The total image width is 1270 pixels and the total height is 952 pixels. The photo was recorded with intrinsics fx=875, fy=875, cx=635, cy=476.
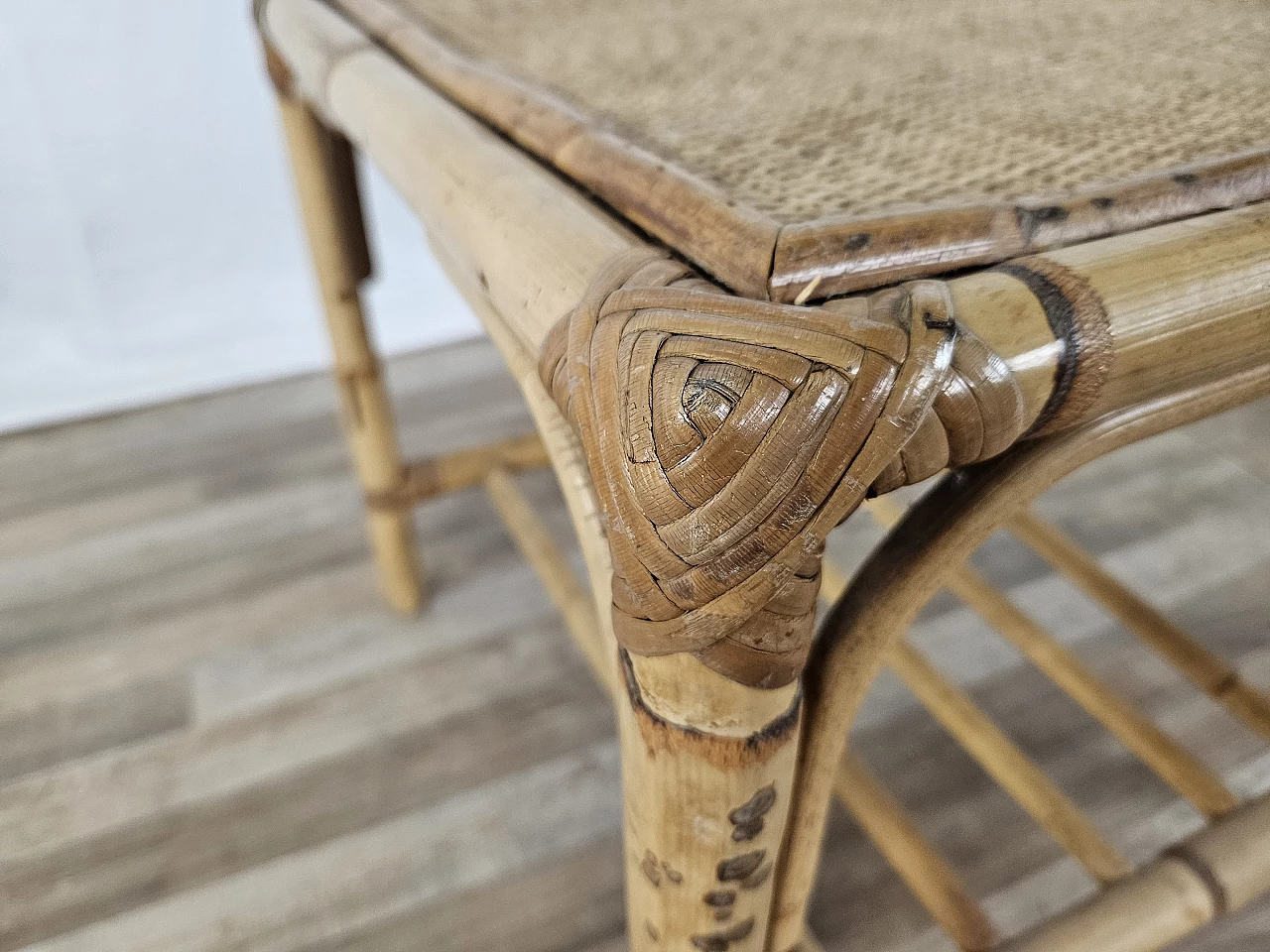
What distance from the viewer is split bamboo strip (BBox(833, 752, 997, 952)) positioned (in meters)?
0.46

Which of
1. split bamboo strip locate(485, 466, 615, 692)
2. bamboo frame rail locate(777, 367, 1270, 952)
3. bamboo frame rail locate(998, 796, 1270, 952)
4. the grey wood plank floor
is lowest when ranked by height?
the grey wood plank floor

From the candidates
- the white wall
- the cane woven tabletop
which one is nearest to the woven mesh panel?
the cane woven tabletop

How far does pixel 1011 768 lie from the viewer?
0.58 m

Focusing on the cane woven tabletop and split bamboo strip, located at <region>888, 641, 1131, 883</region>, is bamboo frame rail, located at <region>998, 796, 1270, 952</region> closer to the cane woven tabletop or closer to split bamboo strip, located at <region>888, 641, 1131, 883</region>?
split bamboo strip, located at <region>888, 641, 1131, 883</region>

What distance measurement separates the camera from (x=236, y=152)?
1.12 metres

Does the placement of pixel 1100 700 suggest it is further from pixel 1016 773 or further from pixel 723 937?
pixel 723 937

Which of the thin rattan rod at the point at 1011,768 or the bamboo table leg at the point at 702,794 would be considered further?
the thin rattan rod at the point at 1011,768

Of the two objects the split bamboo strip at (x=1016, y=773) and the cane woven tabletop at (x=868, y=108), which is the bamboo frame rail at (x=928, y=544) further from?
the split bamboo strip at (x=1016, y=773)


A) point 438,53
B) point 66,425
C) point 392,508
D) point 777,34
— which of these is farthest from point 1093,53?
point 66,425

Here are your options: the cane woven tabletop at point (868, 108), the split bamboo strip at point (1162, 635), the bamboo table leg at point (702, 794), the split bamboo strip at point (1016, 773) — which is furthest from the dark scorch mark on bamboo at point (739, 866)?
the split bamboo strip at point (1162, 635)

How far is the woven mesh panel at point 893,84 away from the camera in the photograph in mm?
281

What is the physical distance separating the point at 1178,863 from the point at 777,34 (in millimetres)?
460

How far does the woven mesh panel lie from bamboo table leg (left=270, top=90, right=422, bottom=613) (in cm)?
15

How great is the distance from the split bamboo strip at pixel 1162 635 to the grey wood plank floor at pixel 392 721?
0.13m
